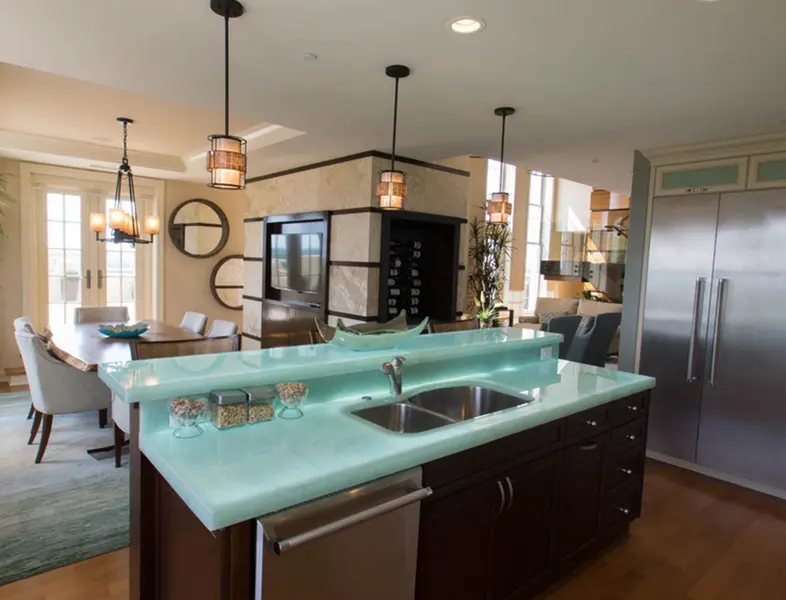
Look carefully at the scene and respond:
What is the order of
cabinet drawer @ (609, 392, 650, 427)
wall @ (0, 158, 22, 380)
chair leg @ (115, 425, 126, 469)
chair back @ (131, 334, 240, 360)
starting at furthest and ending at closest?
wall @ (0, 158, 22, 380) < chair leg @ (115, 425, 126, 469) < cabinet drawer @ (609, 392, 650, 427) < chair back @ (131, 334, 240, 360)

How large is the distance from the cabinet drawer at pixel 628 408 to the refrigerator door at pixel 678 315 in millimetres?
1291

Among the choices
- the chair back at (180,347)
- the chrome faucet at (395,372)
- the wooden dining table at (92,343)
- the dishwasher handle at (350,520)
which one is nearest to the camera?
the dishwasher handle at (350,520)

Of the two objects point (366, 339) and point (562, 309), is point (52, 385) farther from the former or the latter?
point (562, 309)

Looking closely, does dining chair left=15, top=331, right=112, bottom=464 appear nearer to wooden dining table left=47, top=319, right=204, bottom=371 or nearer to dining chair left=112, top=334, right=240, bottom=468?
wooden dining table left=47, top=319, right=204, bottom=371

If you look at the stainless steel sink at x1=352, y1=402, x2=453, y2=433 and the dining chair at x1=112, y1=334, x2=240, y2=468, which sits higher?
the dining chair at x1=112, y1=334, x2=240, y2=468

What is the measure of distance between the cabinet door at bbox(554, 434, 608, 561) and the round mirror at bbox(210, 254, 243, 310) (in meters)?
6.04

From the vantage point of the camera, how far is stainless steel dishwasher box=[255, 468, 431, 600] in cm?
125

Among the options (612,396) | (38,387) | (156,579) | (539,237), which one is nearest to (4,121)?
(38,387)

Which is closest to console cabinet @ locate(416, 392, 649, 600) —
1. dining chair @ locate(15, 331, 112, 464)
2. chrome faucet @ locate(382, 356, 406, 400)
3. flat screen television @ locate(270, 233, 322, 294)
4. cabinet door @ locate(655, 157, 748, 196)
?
chrome faucet @ locate(382, 356, 406, 400)

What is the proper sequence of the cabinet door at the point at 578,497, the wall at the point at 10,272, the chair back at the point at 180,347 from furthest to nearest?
the wall at the point at 10,272
the chair back at the point at 180,347
the cabinet door at the point at 578,497

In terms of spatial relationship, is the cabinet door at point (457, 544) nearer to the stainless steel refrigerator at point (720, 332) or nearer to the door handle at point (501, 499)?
the door handle at point (501, 499)

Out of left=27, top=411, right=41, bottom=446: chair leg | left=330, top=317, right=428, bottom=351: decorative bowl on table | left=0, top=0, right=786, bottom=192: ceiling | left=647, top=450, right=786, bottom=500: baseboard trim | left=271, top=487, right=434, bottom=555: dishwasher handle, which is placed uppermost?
left=0, top=0, right=786, bottom=192: ceiling

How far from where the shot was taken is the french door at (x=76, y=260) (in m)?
5.91

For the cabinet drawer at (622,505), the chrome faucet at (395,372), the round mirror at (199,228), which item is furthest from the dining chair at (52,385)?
the round mirror at (199,228)
